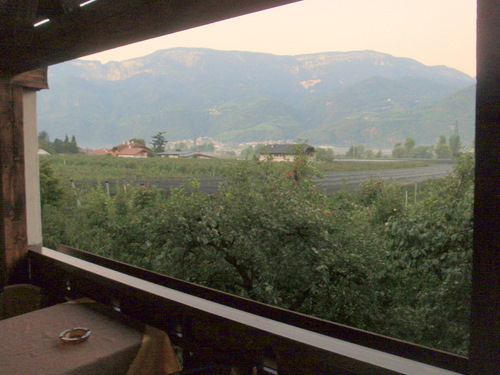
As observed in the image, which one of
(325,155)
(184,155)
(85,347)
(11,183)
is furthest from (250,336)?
(184,155)

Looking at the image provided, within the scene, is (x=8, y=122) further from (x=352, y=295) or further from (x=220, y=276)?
(x=352, y=295)

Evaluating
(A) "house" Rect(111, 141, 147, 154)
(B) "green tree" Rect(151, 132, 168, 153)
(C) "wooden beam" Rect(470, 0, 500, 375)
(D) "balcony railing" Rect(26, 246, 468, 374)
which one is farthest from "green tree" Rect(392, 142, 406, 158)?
(A) "house" Rect(111, 141, 147, 154)

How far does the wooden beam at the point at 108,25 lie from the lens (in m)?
1.43

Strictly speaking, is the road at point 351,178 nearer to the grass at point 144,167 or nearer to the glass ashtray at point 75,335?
the grass at point 144,167

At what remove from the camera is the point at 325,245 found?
3479 mm

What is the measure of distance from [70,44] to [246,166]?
6.61 ft

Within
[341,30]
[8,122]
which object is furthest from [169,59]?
[8,122]

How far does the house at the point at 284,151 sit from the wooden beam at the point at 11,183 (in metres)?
2.05

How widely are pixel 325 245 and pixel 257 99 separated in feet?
8.28

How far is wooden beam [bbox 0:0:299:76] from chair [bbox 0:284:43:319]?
145 cm

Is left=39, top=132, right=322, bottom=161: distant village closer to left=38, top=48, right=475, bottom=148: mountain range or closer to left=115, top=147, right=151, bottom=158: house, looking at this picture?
left=115, top=147, right=151, bottom=158: house

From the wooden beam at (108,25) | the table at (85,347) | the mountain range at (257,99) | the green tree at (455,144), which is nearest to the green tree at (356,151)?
the mountain range at (257,99)

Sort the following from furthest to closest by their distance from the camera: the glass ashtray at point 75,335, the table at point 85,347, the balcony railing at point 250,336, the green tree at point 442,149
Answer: the green tree at point 442,149, the glass ashtray at point 75,335, the table at point 85,347, the balcony railing at point 250,336

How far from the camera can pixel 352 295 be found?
10.8 ft
